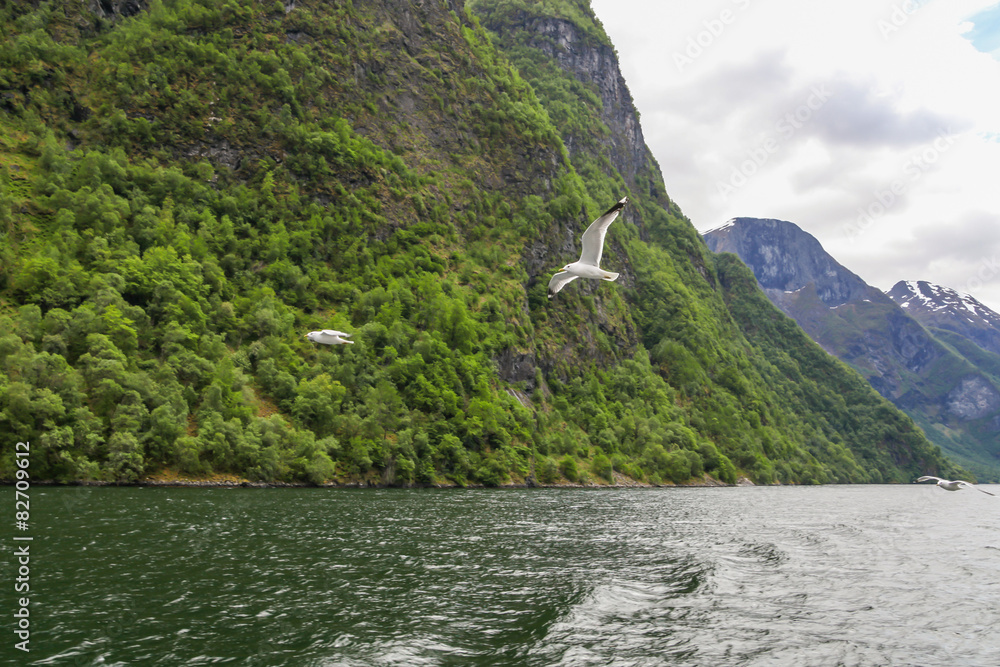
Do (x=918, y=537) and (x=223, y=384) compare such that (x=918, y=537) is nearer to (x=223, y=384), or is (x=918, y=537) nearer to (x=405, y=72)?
(x=223, y=384)

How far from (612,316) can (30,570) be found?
15991 centimetres

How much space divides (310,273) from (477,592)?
10301cm

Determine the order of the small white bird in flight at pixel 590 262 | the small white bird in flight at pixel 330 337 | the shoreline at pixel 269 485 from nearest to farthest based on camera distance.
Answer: the small white bird in flight at pixel 590 262
the small white bird in flight at pixel 330 337
the shoreline at pixel 269 485

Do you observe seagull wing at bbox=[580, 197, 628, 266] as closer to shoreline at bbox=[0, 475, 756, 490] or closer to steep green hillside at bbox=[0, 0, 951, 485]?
shoreline at bbox=[0, 475, 756, 490]

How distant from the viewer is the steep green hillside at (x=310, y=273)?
73.8 meters

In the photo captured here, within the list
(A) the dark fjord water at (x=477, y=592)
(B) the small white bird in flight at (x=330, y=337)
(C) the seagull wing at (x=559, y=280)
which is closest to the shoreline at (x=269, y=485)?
(A) the dark fjord water at (x=477, y=592)

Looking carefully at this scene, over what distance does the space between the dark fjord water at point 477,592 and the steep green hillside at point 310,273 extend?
32.7 metres

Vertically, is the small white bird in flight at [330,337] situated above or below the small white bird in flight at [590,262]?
below

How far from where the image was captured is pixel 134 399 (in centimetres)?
6738

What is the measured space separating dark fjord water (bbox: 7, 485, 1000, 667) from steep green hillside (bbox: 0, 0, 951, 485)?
3274 cm

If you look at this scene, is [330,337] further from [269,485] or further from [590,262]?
[269,485]

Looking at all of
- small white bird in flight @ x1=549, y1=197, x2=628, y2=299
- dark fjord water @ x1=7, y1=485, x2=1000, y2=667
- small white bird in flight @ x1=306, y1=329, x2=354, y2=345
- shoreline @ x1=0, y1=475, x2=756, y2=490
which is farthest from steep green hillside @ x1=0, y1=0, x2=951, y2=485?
small white bird in flight @ x1=549, y1=197, x2=628, y2=299

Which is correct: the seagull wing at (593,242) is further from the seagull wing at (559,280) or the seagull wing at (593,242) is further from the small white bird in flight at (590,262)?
the seagull wing at (559,280)

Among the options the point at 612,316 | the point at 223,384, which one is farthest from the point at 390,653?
the point at 612,316
